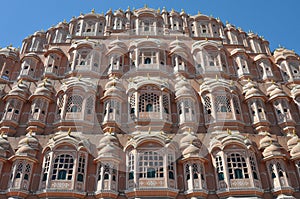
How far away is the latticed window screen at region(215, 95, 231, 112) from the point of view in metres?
26.7

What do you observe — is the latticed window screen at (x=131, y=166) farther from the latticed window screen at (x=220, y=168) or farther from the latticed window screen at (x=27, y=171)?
the latticed window screen at (x=27, y=171)

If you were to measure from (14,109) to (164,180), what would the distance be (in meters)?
14.1

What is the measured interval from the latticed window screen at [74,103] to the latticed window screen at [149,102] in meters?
5.20

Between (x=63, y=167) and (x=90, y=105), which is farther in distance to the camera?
(x=90, y=105)

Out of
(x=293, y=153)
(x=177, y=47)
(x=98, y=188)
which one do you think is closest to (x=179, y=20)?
(x=177, y=47)

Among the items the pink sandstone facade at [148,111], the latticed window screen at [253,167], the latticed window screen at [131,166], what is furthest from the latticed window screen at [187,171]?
the latticed window screen at [253,167]

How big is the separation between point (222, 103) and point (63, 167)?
1420 cm

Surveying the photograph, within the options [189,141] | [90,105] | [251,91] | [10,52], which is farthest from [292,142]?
[10,52]

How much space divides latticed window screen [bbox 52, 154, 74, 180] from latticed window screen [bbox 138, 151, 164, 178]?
16.5 feet

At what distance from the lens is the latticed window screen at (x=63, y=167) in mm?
21922

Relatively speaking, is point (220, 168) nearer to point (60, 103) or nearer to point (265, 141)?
point (265, 141)

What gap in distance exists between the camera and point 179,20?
3669 cm

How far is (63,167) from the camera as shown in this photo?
22328mm

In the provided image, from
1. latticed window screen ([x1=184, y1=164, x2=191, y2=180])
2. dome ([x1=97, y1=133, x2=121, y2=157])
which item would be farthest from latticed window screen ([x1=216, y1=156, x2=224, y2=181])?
dome ([x1=97, y1=133, x2=121, y2=157])
